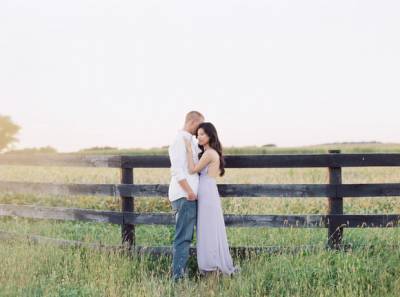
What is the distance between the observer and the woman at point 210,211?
23.1 feet

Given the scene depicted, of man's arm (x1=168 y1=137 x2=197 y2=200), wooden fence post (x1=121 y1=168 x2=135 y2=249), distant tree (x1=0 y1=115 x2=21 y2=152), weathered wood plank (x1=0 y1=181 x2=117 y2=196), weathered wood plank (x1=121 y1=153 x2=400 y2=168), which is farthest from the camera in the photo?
distant tree (x1=0 y1=115 x2=21 y2=152)

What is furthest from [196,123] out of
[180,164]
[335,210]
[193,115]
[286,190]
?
[335,210]

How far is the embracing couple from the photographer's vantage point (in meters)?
6.96

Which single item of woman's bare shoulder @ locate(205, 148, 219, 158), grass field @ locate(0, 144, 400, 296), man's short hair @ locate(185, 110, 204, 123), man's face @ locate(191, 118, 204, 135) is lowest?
grass field @ locate(0, 144, 400, 296)

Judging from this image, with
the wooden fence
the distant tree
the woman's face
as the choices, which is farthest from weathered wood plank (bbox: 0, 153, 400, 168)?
the distant tree

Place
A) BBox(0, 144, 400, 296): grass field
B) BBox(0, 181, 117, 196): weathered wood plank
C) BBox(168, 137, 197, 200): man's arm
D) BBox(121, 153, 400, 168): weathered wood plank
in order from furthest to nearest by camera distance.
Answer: BBox(0, 181, 117, 196): weathered wood plank → BBox(121, 153, 400, 168): weathered wood plank → BBox(168, 137, 197, 200): man's arm → BBox(0, 144, 400, 296): grass field

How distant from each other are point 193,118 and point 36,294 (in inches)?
114

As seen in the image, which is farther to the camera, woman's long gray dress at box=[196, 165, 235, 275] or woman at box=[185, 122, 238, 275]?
woman's long gray dress at box=[196, 165, 235, 275]

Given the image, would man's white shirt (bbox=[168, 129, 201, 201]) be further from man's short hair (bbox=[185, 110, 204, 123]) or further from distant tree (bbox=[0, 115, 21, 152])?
distant tree (bbox=[0, 115, 21, 152])

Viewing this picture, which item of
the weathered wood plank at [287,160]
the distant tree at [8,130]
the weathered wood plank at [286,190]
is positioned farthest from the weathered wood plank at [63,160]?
the distant tree at [8,130]

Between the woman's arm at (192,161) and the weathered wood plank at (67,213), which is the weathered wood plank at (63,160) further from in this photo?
the woman's arm at (192,161)

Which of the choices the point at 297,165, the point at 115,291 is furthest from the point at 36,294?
the point at 297,165

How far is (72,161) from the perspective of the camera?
9.09m

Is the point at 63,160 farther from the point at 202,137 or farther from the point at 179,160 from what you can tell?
the point at 202,137
